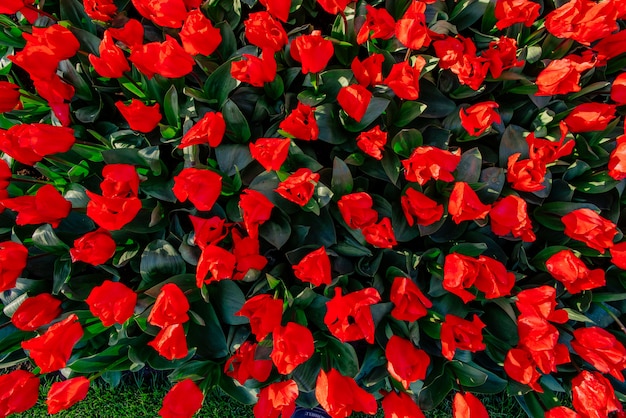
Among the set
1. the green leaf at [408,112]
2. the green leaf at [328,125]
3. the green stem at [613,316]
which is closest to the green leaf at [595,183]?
the green stem at [613,316]

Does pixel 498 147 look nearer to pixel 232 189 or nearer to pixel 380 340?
pixel 380 340

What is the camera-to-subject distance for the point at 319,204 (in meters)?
1.67

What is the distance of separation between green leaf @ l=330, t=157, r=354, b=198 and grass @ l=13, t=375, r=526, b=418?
1.04 m

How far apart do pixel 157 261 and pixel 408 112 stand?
3.43ft

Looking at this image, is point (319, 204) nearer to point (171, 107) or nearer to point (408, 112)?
point (408, 112)

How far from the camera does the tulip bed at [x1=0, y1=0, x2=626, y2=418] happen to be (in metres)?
1.50

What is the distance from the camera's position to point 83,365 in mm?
1749

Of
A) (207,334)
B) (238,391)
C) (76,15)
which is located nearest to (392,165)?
(207,334)

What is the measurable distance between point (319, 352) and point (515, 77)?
1240 millimetres

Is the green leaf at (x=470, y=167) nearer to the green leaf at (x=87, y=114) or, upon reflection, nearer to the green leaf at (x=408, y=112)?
the green leaf at (x=408, y=112)

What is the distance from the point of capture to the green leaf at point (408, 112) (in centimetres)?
175

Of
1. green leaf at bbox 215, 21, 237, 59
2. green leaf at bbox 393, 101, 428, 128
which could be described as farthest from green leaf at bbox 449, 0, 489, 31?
green leaf at bbox 215, 21, 237, 59

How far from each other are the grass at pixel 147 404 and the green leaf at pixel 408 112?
1.22m

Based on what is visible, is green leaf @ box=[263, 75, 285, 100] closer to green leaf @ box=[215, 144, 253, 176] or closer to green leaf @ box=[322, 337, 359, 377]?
green leaf @ box=[215, 144, 253, 176]
